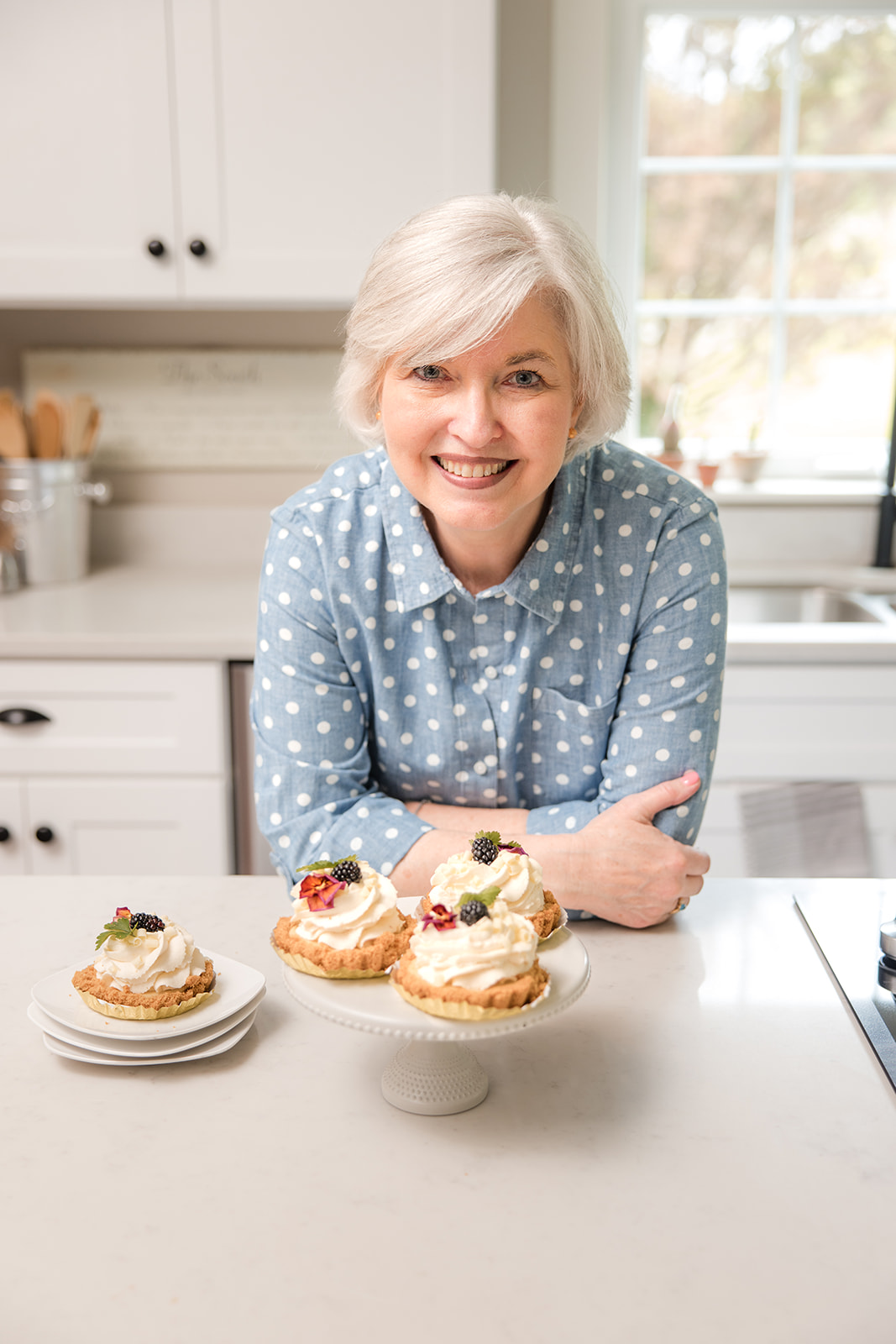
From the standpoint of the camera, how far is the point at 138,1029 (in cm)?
87

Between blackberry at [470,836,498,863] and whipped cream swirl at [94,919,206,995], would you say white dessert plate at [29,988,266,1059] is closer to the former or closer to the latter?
whipped cream swirl at [94,919,206,995]

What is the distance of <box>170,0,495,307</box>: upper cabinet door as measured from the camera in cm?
206

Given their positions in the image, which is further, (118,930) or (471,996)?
(118,930)

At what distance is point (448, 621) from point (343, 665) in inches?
5.1

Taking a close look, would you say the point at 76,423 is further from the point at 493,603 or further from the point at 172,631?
the point at 493,603

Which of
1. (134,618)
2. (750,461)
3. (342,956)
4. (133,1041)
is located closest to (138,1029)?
(133,1041)

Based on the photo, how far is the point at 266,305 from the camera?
2.25 m

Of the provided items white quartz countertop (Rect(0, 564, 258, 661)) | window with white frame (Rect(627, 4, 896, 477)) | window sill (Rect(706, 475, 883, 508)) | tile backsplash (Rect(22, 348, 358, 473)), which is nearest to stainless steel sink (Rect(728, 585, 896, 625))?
window sill (Rect(706, 475, 883, 508))

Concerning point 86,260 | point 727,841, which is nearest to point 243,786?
point 727,841

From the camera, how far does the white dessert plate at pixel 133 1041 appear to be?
2.85 feet

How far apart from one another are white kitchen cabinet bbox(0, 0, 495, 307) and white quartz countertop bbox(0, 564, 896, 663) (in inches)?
23.2

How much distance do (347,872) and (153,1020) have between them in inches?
8.2

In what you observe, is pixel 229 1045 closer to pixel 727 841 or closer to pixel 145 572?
pixel 727 841

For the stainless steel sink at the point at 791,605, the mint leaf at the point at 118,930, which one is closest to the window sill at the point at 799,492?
the stainless steel sink at the point at 791,605
